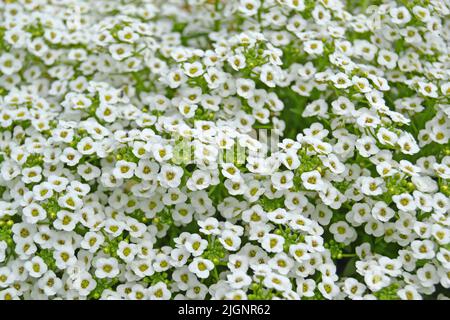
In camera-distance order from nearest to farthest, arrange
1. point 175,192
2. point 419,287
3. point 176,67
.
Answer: point 419,287
point 175,192
point 176,67

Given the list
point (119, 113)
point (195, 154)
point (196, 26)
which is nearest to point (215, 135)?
point (195, 154)

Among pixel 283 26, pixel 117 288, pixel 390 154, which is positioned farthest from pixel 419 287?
pixel 283 26

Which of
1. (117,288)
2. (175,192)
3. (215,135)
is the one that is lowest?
(117,288)

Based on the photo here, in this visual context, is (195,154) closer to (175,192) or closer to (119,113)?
(175,192)

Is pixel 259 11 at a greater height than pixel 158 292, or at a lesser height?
greater

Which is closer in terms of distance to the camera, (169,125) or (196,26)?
(169,125)

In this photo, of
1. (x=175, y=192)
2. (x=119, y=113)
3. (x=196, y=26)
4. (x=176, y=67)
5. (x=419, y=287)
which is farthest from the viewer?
(x=196, y=26)

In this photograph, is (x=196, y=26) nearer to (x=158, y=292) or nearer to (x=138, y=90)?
(x=138, y=90)
